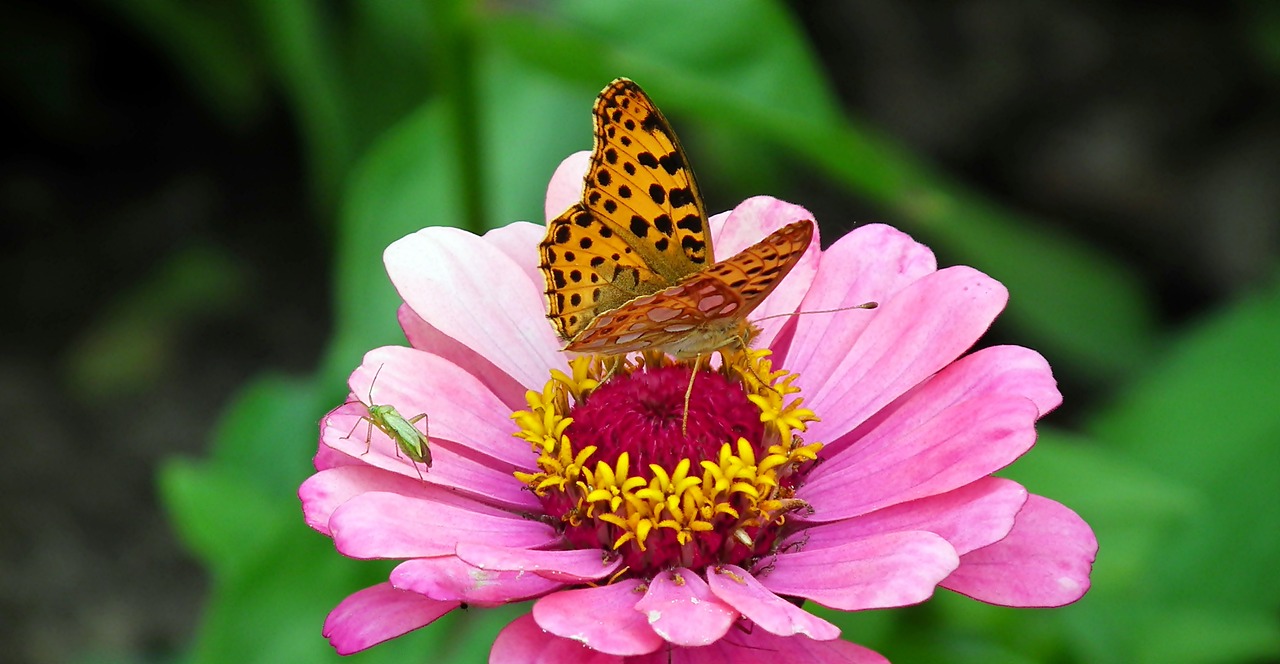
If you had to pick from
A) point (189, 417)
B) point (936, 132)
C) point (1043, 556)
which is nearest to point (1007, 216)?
point (936, 132)

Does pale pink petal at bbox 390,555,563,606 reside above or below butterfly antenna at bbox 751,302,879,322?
below

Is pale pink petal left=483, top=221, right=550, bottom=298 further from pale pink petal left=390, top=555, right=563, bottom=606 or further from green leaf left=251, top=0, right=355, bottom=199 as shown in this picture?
green leaf left=251, top=0, right=355, bottom=199

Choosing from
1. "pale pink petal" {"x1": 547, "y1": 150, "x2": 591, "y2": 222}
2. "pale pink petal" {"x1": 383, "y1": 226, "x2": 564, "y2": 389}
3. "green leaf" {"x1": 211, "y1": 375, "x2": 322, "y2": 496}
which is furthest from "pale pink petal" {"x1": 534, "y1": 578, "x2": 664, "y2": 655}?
"green leaf" {"x1": 211, "y1": 375, "x2": 322, "y2": 496}

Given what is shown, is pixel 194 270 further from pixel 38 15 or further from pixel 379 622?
pixel 379 622

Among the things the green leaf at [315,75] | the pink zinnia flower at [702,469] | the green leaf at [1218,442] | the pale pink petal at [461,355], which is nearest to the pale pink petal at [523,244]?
the pink zinnia flower at [702,469]

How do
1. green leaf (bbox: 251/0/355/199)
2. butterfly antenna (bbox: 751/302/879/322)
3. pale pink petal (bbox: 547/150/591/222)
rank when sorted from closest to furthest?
butterfly antenna (bbox: 751/302/879/322)
pale pink petal (bbox: 547/150/591/222)
green leaf (bbox: 251/0/355/199)

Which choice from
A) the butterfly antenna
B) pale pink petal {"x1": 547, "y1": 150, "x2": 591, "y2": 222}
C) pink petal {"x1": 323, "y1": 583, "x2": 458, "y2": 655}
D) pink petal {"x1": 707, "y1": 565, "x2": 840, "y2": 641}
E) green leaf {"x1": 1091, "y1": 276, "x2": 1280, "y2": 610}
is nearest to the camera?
pink petal {"x1": 707, "y1": 565, "x2": 840, "y2": 641}

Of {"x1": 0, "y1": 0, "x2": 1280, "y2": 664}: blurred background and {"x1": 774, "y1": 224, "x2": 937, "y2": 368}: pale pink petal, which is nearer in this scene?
{"x1": 774, "y1": 224, "x2": 937, "y2": 368}: pale pink petal

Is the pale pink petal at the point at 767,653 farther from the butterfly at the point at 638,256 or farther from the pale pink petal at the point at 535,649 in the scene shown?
the butterfly at the point at 638,256
